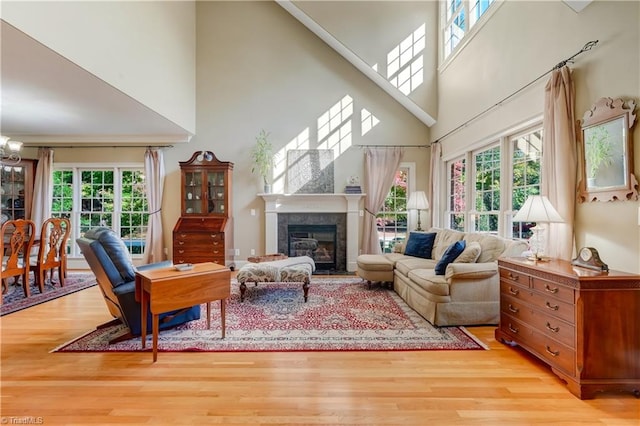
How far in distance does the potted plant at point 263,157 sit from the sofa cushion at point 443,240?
3.02 m

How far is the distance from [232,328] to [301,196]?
3001mm

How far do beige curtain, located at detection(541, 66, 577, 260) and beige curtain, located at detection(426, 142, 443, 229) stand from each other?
2612 mm

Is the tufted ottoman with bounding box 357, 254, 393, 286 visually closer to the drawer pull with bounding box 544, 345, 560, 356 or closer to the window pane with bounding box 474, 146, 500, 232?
the window pane with bounding box 474, 146, 500, 232

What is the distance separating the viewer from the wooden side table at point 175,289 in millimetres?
2213

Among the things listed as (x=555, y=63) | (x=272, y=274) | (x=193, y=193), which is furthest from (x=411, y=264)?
(x=193, y=193)

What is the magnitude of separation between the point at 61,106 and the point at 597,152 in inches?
231

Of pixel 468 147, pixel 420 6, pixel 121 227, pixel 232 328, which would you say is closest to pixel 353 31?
pixel 420 6

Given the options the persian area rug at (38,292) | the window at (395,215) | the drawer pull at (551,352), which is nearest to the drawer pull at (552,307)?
the drawer pull at (551,352)

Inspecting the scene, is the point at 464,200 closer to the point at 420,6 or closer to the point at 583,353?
the point at 583,353

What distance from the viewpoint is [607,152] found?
216 centimetres

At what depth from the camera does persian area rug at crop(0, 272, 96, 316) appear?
A: 341 cm

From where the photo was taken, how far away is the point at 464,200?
4.58m

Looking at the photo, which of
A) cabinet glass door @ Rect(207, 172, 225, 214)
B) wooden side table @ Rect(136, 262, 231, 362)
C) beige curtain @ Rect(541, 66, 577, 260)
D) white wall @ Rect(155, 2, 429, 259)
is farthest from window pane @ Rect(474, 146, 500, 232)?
cabinet glass door @ Rect(207, 172, 225, 214)

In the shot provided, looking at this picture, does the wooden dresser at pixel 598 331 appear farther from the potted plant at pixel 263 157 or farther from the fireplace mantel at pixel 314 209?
the potted plant at pixel 263 157
